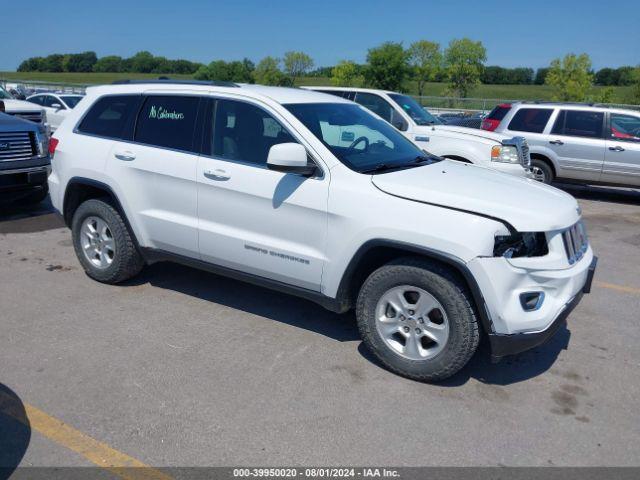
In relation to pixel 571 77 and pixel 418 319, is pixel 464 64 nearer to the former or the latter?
pixel 571 77

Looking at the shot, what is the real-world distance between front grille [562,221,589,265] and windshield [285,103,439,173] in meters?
1.24

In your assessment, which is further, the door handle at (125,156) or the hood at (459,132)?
the hood at (459,132)

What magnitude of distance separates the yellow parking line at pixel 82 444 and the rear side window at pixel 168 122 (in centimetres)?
227

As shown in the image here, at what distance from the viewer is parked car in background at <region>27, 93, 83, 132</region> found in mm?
17078

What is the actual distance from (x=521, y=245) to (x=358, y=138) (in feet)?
5.48

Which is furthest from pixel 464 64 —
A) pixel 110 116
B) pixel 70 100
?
pixel 110 116

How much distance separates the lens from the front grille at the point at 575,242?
382 cm

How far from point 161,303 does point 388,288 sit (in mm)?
2239

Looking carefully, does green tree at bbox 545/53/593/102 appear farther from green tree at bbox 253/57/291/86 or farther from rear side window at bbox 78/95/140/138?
rear side window at bbox 78/95/140/138

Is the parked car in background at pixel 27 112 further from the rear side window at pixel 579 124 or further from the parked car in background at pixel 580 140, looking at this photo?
the rear side window at pixel 579 124

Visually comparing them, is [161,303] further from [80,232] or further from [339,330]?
[339,330]

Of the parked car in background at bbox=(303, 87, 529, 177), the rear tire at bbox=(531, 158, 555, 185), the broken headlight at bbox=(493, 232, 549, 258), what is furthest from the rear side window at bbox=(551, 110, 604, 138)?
the broken headlight at bbox=(493, 232, 549, 258)

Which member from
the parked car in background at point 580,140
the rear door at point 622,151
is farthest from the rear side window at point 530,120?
the rear door at point 622,151

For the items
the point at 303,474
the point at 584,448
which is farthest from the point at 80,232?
the point at 584,448
